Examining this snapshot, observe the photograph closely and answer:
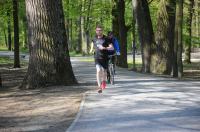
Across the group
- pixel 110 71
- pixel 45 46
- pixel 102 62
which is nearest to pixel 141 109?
pixel 102 62

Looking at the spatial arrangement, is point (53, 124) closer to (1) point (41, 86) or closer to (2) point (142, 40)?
(1) point (41, 86)

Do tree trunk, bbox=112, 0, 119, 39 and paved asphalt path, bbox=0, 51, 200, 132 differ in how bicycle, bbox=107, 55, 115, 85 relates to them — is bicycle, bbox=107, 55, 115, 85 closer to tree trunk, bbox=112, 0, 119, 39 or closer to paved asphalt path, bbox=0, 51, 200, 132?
paved asphalt path, bbox=0, 51, 200, 132

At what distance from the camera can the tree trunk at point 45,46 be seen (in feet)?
55.4

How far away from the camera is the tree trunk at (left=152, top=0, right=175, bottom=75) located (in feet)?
87.0

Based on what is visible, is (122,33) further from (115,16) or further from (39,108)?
(39,108)

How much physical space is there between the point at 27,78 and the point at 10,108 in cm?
376

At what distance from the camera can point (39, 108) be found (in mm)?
13055

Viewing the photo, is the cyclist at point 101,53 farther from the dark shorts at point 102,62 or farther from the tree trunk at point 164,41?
the tree trunk at point 164,41

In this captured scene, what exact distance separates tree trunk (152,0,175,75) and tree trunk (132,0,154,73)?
1.24 feet

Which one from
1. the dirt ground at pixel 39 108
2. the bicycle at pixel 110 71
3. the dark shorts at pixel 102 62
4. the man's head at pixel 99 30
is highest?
the man's head at pixel 99 30

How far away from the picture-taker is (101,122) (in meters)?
9.96

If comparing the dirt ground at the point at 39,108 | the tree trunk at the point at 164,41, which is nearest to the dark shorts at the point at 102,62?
the dirt ground at the point at 39,108

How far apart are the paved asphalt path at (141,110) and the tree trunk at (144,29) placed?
36.6 ft

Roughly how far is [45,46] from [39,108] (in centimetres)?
425
